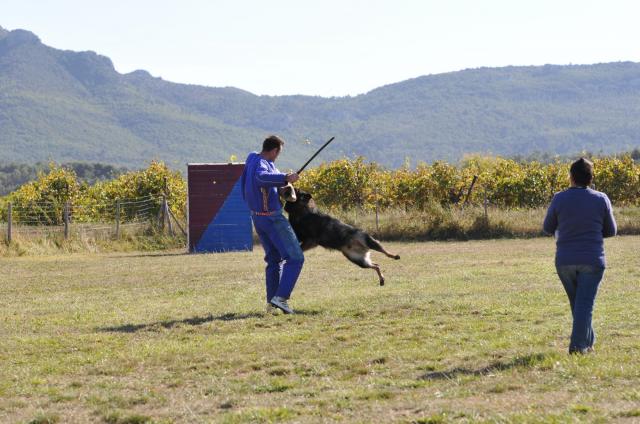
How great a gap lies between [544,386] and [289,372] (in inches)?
77.6

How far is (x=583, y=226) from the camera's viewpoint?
7.31 m

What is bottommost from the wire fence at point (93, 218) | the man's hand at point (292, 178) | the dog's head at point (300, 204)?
the wire fence at point (93, 218)

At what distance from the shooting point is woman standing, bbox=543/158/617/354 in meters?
7.29

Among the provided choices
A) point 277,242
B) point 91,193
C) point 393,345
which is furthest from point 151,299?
point 91,193

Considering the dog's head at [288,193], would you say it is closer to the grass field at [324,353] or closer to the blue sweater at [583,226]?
the grass field at [324,353]

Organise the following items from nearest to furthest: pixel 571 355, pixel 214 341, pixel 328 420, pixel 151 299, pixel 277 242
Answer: pixel 328 420 → pixel 571 355 → pixel 214 341 → pixel 277 242 → pixel 151 299

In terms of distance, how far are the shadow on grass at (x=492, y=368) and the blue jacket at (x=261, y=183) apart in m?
3.75

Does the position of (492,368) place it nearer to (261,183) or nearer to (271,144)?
(261,183)

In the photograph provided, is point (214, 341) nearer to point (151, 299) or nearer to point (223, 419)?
point (223, 419)

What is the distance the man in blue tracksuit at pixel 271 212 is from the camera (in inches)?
407

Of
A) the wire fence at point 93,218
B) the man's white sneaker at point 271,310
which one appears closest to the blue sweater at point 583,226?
the man's white sneaker at point 271,310

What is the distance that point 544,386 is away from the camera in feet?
20.5

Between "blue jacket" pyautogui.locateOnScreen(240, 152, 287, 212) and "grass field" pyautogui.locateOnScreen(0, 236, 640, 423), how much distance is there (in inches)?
49.9

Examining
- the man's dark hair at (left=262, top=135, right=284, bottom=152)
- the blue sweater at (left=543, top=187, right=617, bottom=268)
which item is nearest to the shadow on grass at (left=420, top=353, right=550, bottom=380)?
the blue sweater at (left=543, top=187, right=617, bottom=268)
